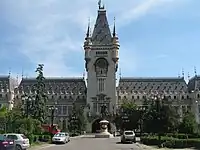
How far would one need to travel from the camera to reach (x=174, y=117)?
50.3 meters

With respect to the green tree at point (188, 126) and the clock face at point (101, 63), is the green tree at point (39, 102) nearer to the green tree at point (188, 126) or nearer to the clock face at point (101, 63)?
the green tree at point (188, 126)

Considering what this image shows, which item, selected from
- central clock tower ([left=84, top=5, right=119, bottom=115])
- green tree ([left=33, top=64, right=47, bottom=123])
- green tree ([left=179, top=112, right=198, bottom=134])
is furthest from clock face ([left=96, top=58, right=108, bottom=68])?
green tree ([left=179, top=112, right=198, bottom=134])

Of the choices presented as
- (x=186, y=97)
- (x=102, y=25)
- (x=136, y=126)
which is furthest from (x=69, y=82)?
(x=136, y=126)

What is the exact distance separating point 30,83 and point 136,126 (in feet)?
217

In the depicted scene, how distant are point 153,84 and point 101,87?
25.9 meters

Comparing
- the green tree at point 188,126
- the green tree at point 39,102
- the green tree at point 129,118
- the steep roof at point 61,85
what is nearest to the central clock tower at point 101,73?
the steep roof at point 61,85

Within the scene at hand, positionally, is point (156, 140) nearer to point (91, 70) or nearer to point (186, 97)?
point (91, 70)

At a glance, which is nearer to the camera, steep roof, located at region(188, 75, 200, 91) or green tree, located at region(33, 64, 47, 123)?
green tree, located at region(33, 64, 47, 123)

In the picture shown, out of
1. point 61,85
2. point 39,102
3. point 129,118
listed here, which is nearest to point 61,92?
point 61,85

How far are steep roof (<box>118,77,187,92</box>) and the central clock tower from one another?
15.7 metres

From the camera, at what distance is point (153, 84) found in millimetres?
144500

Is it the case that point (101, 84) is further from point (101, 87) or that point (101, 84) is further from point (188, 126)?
point (188, 126)

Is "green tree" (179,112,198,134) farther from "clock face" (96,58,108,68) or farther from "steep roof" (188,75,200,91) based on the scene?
"steep roof" (188,75,200,91)

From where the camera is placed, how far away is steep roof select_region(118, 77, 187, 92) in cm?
14250
